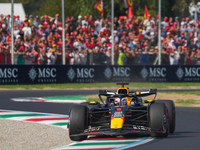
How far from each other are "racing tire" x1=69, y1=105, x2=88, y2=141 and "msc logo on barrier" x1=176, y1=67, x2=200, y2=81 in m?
20.4

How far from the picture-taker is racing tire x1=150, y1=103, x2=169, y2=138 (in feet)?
33.6

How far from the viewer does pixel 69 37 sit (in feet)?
96.6

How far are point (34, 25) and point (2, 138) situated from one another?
18246mm

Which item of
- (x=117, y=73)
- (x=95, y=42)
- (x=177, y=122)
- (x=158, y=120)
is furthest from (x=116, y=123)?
(x=95, y=42)

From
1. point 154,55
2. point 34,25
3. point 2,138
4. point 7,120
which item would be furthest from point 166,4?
point 2,138

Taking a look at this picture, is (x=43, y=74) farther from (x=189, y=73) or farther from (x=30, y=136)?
(x=30, y=136)

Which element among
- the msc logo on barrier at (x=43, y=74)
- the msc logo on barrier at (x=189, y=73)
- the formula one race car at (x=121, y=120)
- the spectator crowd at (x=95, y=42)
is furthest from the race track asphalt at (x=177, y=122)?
the msc logo on barrier at (x=189, y=73)

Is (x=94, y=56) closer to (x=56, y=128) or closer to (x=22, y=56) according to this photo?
(x=22, y=56)

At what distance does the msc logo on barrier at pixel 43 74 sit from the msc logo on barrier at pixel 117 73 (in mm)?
2952

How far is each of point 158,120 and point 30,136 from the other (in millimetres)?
2690

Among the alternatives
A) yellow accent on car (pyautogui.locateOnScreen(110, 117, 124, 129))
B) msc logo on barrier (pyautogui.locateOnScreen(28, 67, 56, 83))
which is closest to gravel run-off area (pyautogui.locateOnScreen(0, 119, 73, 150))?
yellow accent on car (pyautogui.locateOnScreen(110, 117, 124, 129))

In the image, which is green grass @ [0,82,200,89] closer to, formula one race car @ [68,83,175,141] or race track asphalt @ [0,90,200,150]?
race track asphalt @ [0,90,200,150]

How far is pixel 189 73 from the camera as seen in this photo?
30.7 m

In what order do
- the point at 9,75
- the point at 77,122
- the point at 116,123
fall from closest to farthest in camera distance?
the point at 116,123 < the point at 77,122 < the point at 9,75
